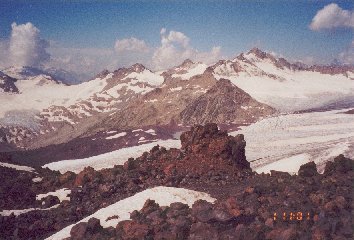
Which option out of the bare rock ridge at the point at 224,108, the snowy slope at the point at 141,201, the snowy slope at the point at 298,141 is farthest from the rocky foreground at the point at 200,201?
the bare rock ridge at the point at 224,108

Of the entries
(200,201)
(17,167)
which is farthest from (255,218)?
(17,167)

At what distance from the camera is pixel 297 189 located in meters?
26.7

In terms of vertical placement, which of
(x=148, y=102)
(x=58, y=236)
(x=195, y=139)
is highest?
(x=148, y=102)

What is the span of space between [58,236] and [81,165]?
41281 millimetres

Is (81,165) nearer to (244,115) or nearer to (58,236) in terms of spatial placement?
(58,236)

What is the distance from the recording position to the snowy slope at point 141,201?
26797mm

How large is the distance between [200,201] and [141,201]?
5504 millimetres

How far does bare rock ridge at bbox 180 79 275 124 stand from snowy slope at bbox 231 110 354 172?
30055 mm

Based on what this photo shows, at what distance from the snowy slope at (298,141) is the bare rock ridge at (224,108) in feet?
98.6

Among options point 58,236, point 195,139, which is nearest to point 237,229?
point 58,236

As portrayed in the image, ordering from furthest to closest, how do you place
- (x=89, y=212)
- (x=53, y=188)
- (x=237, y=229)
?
(x=53, y=188) → (x=89, y=212) → (x=237, y=229)
